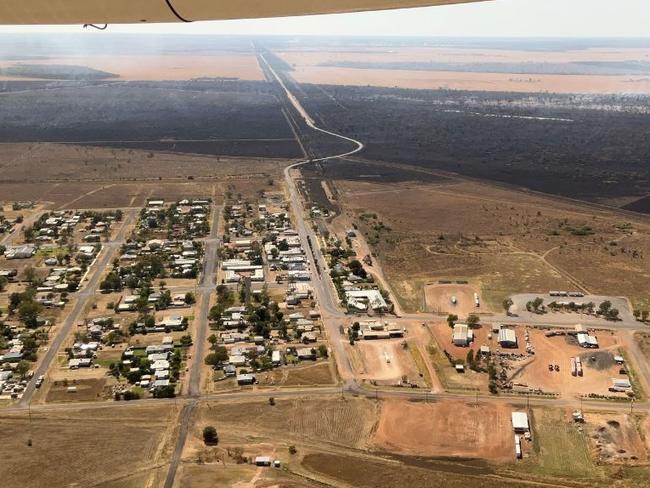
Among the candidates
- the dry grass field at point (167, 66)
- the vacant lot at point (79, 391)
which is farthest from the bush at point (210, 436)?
the dry grass field at point (167, 66)

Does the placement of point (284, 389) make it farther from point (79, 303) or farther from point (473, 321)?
point (79, 303)


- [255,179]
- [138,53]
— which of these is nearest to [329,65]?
[138,53]

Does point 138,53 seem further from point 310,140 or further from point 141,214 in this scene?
point 141,214

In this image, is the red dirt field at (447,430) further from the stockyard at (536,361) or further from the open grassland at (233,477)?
the open grassland at (233,477)

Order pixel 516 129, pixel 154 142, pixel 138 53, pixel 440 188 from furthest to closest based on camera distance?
pixel 138 53, pixel 516 129, pixel 154 142, pixel 440 188

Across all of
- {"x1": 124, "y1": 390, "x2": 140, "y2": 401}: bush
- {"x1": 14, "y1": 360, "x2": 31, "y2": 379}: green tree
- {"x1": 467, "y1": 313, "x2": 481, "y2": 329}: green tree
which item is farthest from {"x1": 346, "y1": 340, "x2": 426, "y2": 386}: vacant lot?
{"x1": 14, "y1": 360, "x2": 31, "y2": 379}: green tree

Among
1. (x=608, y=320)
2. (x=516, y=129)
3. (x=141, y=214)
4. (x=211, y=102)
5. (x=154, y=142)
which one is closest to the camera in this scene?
(x=608, y=320)

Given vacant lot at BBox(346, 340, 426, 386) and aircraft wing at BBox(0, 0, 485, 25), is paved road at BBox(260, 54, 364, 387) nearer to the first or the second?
vacant lot at BBox(346, 340, 426, 386)
